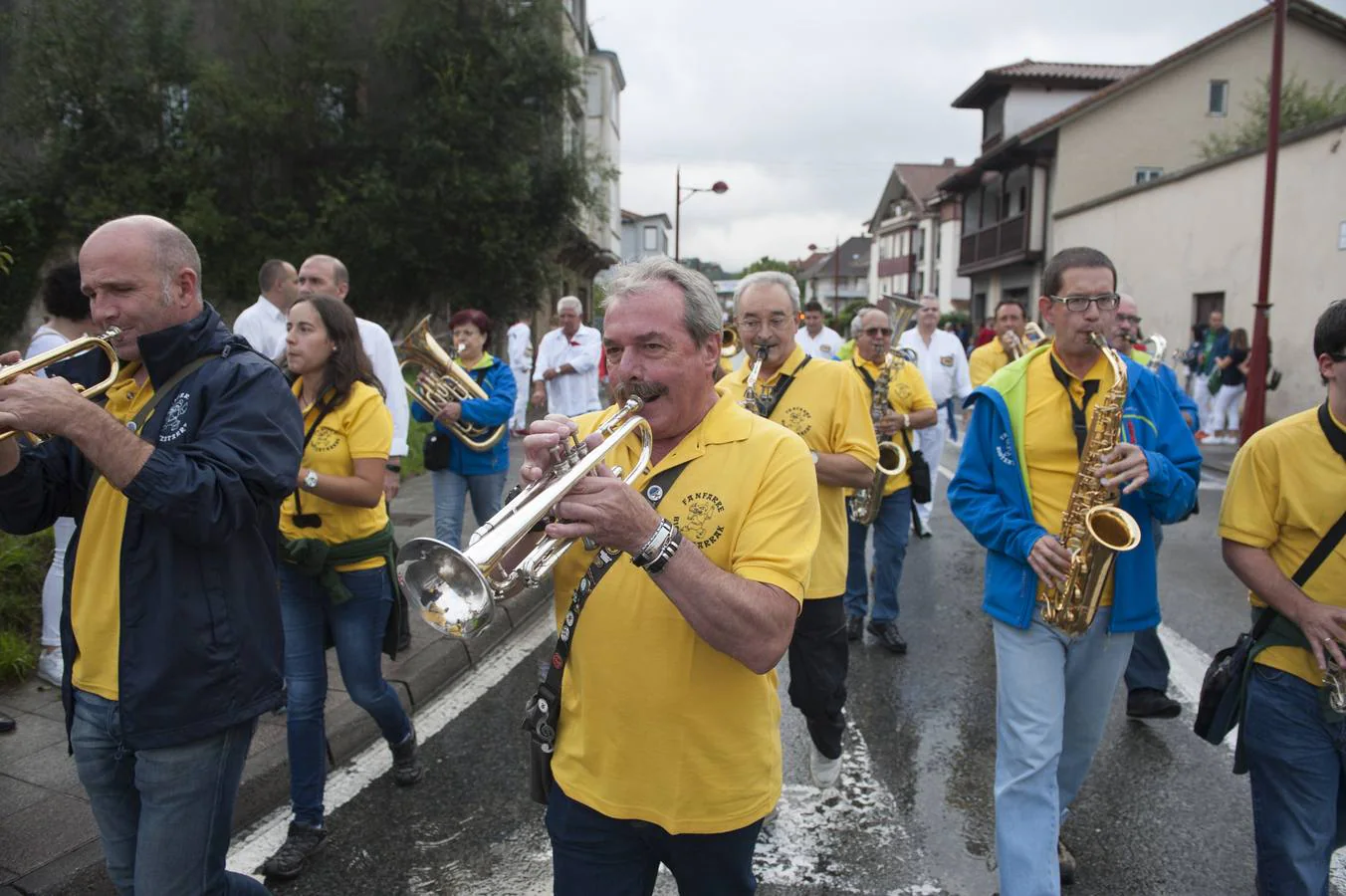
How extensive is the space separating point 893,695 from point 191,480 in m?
4.02

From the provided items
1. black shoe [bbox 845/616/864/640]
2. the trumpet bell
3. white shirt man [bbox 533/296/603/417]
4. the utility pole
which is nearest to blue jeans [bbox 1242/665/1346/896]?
the trumpet bell

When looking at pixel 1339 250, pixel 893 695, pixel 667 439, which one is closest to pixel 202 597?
pixel 667 439

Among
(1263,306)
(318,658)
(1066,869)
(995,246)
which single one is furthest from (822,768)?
(995,246)

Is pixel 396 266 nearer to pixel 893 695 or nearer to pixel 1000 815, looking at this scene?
pixel 893 695

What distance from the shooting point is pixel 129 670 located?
7.48ft

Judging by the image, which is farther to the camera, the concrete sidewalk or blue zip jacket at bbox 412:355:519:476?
blue zip jacket at bbox 412:355:519:476

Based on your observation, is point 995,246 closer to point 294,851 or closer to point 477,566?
point 294,851

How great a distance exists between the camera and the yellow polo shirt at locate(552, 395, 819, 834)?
2.04 m

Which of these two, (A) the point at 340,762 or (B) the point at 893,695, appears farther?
(B) the point at 893,695

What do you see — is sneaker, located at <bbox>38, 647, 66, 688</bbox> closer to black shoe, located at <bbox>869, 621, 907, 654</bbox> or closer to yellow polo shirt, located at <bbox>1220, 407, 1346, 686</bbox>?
black shoe, located at <bbox>869, 621, 907, 654</bbox>

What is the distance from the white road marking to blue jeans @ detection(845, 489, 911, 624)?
2028mm

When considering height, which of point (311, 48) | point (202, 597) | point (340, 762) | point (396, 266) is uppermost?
point (311, 48)

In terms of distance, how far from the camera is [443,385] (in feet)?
19.8

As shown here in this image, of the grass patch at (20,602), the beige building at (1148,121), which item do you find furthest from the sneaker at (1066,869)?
the beige building at (1148,121)
